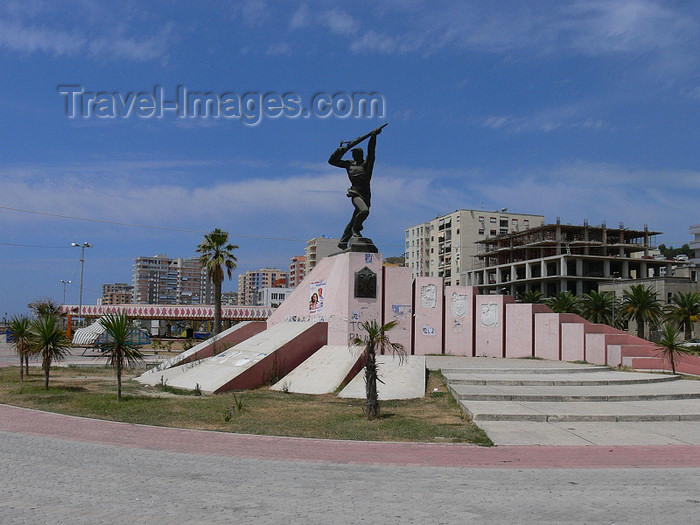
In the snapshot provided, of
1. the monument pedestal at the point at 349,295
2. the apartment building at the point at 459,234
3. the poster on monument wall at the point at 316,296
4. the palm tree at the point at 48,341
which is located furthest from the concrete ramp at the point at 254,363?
the apartment building at the point at 459,234

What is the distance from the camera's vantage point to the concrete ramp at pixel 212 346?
19641 millimetres

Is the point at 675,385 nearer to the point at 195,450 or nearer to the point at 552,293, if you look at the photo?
the point at 195,450

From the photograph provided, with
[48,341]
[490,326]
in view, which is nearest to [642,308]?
[490,326]

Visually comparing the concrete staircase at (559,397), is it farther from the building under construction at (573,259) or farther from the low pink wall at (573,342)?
the building under construction at (573,259)

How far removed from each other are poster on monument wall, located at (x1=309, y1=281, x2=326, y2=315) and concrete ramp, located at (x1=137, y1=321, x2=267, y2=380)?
327cm

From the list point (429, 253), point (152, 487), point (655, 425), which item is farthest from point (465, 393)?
point (429, 253)

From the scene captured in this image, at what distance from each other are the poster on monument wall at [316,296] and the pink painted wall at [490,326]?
18.3 ft

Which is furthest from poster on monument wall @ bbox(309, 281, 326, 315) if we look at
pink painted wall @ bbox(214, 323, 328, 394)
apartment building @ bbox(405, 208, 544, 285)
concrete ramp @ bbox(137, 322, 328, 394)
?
apartment building @ bbox(405, 208, 544, 285)

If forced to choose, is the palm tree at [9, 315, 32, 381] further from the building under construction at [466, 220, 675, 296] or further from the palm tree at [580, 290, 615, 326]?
the building under construction at [466, 220, 675, 296]

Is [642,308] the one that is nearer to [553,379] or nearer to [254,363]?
[553,379]

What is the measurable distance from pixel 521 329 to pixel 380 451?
13298 millimetres

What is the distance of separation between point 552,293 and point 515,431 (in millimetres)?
70706

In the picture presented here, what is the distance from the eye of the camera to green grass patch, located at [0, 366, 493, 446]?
9977 mm

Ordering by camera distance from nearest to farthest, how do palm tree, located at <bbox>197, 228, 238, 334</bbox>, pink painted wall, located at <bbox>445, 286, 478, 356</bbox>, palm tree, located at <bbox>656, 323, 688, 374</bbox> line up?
palm tree, located at <bbox>656, 323, 688, 374</bbox> → pink painted wall, located at <bbox>445, 286, 478, 356</bbox> → palm tree, located at <bbox>197, 228, 238, 334</bbox>
